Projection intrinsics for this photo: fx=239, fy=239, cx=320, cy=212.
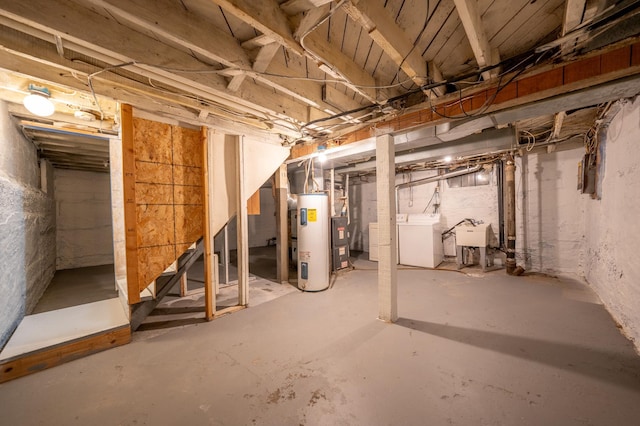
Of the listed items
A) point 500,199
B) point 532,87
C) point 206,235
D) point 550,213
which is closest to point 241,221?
point 206,235

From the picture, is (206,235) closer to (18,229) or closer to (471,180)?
(18,229)

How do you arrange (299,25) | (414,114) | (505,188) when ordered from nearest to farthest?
(299,25), (414,114), (505,188)

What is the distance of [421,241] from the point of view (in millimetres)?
4926

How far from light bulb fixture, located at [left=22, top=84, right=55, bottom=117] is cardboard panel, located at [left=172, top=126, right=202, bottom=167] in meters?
0.95

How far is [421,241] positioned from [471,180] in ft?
5.77

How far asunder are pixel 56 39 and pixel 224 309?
9.11 feet

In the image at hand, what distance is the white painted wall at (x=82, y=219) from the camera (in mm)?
5227

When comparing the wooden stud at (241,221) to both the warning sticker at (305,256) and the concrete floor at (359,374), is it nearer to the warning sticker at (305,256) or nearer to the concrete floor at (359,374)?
the concrete floor at (359,374)

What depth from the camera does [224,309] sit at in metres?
2.97

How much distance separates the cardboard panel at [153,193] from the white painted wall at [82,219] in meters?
4.72

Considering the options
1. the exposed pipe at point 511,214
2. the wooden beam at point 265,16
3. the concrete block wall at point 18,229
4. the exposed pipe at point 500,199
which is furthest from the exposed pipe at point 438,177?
the concrete block wall at point 18,229

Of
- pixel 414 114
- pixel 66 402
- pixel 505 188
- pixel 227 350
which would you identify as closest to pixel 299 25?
pixel 414 114

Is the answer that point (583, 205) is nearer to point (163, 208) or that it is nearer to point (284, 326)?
point (284, 326)

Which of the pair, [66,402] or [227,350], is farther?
[227,350]
